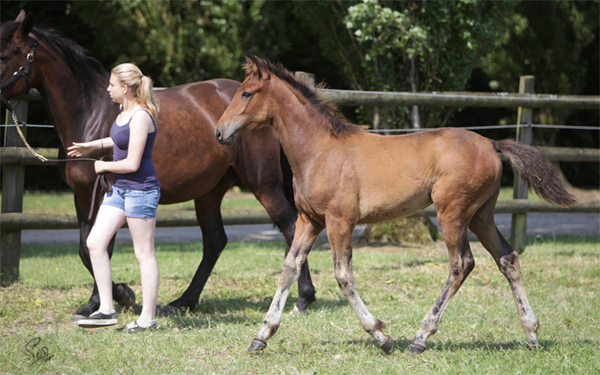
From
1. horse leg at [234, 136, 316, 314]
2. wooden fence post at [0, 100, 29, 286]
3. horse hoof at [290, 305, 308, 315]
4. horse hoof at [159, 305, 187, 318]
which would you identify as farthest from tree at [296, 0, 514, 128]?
horse hoof at [159, 305, 187, 318]

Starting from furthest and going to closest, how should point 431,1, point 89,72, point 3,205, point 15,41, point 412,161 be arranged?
point 431,1
point 3,205
point 89,72
point 15,41
point 412,161

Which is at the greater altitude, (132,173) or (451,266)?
(132,173)

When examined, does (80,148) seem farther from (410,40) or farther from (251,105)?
(410,40)

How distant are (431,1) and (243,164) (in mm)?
4720

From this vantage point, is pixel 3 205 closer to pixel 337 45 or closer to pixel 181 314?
pixel 181 314

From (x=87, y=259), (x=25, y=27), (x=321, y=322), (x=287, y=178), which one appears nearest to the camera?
(x=25, y=27)

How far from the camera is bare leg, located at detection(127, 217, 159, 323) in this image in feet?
14.4

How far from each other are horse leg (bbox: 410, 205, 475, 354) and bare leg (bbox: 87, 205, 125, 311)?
217 centimetres

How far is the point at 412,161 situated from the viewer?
13.7ft

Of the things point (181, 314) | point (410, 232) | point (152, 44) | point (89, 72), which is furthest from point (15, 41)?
point (152, 44)

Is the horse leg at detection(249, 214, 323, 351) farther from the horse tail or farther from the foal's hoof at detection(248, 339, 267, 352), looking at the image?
the horse tail

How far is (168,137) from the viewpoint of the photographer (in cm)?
523

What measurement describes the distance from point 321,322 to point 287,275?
95cm

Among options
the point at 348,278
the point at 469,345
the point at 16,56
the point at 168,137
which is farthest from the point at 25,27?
the point at 469,345
